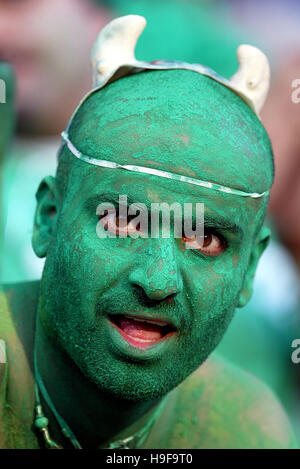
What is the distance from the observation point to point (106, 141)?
2193 millimetres

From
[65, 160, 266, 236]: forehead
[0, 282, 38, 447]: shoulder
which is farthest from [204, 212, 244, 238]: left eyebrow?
[0, 282, 38, 447]: shoulder

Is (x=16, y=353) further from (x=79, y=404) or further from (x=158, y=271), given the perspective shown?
(x=158, y=271)

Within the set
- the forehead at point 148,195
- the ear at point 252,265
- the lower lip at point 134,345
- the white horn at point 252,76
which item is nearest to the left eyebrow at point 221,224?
the forehead at point 148,195

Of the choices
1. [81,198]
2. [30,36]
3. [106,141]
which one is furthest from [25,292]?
[30,36]

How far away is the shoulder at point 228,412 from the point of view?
2.70m

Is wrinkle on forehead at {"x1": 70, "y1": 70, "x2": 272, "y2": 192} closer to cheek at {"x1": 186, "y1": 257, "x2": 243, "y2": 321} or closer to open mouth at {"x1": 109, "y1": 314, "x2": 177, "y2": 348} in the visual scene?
cheek at {"x1": 186, "y1": 257, "x2": 243, "y2": 321}

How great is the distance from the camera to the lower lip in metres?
2.05

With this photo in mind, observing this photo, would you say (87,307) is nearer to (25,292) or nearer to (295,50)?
(25,292)

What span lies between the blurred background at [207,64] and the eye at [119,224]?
3011mm

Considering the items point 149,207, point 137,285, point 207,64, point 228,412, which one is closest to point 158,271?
point 137,285

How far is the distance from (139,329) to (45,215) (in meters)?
0.59

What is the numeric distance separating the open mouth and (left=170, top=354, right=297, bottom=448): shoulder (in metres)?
0.70
